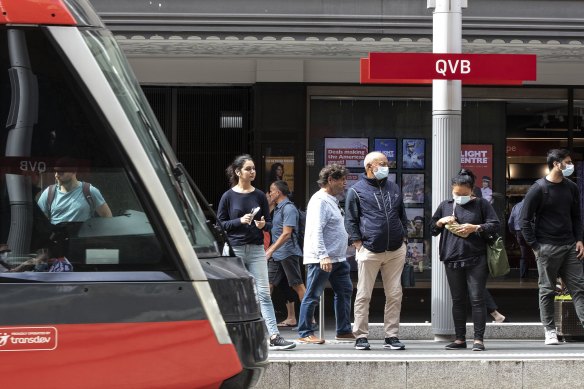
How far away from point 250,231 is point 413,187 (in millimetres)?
6360

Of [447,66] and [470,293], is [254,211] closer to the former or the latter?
[470,293]

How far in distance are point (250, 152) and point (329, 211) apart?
5.37 m

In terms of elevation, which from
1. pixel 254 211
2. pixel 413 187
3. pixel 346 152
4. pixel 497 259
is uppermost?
pixel 346 152

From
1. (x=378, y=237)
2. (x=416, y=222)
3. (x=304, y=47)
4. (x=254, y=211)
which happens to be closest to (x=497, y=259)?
(x=378, y=237)

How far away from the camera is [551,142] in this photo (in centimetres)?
1603

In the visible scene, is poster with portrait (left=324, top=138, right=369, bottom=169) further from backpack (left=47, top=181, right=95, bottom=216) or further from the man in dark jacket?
backpack (left=47, top=181, right=95, bottom=216)

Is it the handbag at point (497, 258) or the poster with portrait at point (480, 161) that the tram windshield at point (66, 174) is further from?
the poster with portrait at point (480, 161)

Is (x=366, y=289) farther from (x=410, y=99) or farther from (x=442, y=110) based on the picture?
(x=410, y=99)

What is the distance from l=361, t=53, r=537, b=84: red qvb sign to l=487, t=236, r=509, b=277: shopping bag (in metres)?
1.57

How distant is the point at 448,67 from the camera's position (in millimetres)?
10320

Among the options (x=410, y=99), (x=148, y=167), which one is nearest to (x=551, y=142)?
(x=410, y=99)

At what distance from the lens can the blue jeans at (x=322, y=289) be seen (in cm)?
1036

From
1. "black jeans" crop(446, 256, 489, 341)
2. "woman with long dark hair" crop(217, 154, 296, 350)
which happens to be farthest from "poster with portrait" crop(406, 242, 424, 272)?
"woman with long dark hair" crop(217, 154, 296, 350)

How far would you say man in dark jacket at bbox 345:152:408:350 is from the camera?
1004cm
